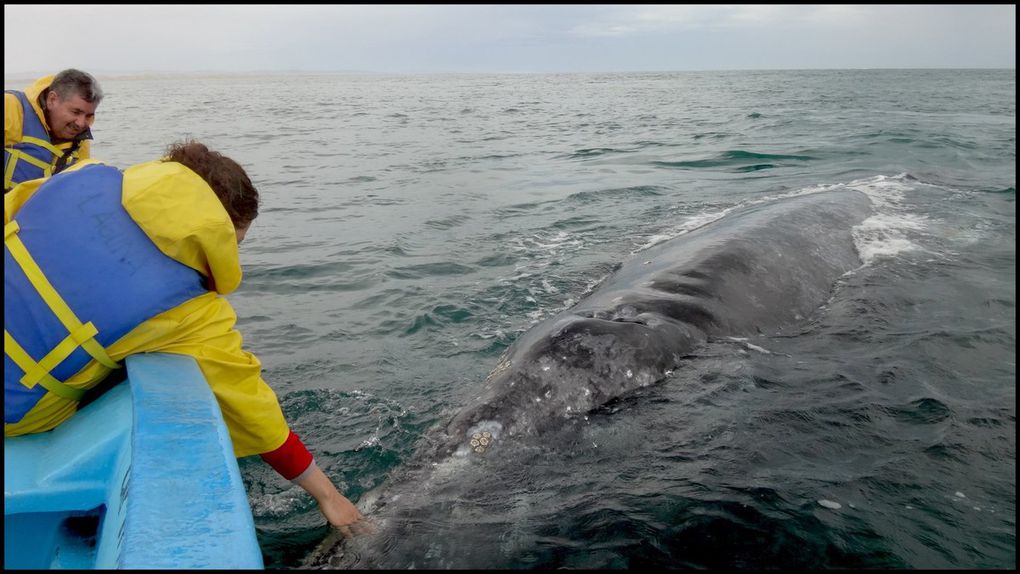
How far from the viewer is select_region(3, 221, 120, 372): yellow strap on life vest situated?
284cm

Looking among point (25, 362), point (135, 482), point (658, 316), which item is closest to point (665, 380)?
point (658, 316)

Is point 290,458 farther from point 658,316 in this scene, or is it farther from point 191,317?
point 658,316

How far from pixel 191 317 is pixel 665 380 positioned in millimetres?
3392

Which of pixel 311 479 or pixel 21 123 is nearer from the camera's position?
pixel 311 479

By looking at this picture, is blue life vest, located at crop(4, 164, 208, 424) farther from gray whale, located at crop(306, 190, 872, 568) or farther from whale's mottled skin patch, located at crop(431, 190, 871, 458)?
whale's mottled skin patch, located at crop(431, 190, 871, 458)

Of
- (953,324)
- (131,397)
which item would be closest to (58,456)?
(131,397)

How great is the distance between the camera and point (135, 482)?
7.84ft

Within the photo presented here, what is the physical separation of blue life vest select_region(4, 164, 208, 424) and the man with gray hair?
3237 millimetres

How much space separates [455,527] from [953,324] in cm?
558

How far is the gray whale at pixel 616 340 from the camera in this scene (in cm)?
409

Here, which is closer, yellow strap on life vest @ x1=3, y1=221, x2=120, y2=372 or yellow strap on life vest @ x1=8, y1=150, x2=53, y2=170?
yellow strap on life vest @ x1=3, y1=221, x2=120, y2=372

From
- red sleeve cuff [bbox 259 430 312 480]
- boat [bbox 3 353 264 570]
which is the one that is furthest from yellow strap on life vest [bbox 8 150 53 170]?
red sleeve cuff [bbox 259 430 312 480]

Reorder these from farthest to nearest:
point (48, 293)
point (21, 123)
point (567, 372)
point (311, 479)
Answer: point (21, 123) < point (567, 372) < point (311, 479) < point (48, 293)

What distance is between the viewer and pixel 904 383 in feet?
18.1
